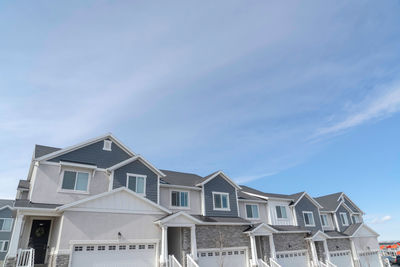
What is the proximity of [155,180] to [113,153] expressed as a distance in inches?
146

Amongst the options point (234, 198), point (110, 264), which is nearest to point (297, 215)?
point (234, 198)

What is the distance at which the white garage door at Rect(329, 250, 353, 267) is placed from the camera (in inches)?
1025

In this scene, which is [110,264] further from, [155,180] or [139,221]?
[155,180]

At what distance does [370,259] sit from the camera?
28969 millimetres

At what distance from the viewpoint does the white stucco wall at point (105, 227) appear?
13.2 metres

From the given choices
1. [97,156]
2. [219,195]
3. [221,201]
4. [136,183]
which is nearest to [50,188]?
[97,156]

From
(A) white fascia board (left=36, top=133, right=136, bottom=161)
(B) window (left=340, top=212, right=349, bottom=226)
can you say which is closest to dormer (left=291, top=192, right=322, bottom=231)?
(B) window (left=340, top=212, right=349, bottom=226)

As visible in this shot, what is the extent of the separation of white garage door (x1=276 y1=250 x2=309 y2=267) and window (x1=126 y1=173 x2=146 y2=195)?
1311 cm

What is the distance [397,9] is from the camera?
39.5 feet

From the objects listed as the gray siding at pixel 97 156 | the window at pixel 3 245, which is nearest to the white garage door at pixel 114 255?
the gray siding at pixel 97 156

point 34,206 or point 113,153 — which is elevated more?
point 113,153

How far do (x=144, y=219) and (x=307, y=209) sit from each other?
63.7 ft

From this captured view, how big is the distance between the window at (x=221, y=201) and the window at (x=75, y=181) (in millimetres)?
10384

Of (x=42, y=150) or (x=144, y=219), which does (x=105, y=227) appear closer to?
(x=144, y=219)
